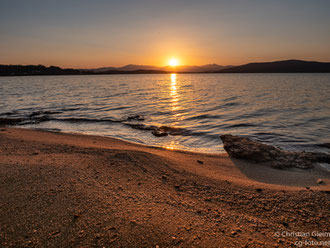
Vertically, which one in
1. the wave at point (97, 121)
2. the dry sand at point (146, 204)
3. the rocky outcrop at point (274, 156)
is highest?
the dry sand at point (146, 204)

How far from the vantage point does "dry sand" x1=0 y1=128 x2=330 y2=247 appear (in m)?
2.70

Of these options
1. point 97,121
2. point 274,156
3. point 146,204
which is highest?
point 146,204

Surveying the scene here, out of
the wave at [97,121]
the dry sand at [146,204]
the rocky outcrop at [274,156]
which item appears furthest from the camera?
the wave at [97,121]

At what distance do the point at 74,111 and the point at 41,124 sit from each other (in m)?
4.69

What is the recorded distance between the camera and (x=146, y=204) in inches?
137

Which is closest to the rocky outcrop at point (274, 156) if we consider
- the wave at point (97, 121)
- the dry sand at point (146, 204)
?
the dry sand at point (146, 204)

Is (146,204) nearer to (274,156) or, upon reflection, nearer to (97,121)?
(274,156)

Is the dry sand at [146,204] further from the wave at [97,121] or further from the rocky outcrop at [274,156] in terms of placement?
the wave at [97,121]

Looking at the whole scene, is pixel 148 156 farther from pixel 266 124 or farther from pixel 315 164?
pixel 266 124

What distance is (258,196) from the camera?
4.12 meters

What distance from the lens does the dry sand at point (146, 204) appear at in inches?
106

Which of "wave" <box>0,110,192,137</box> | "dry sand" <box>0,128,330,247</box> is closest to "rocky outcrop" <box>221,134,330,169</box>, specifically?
"dry sand" <box>0,128,330,247</box>

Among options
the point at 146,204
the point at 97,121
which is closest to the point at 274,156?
the point at 146,204

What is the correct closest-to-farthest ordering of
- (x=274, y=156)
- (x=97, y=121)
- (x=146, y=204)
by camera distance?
(x=146, y=204) → (x=274, y=156) → (x=97, y=121)
